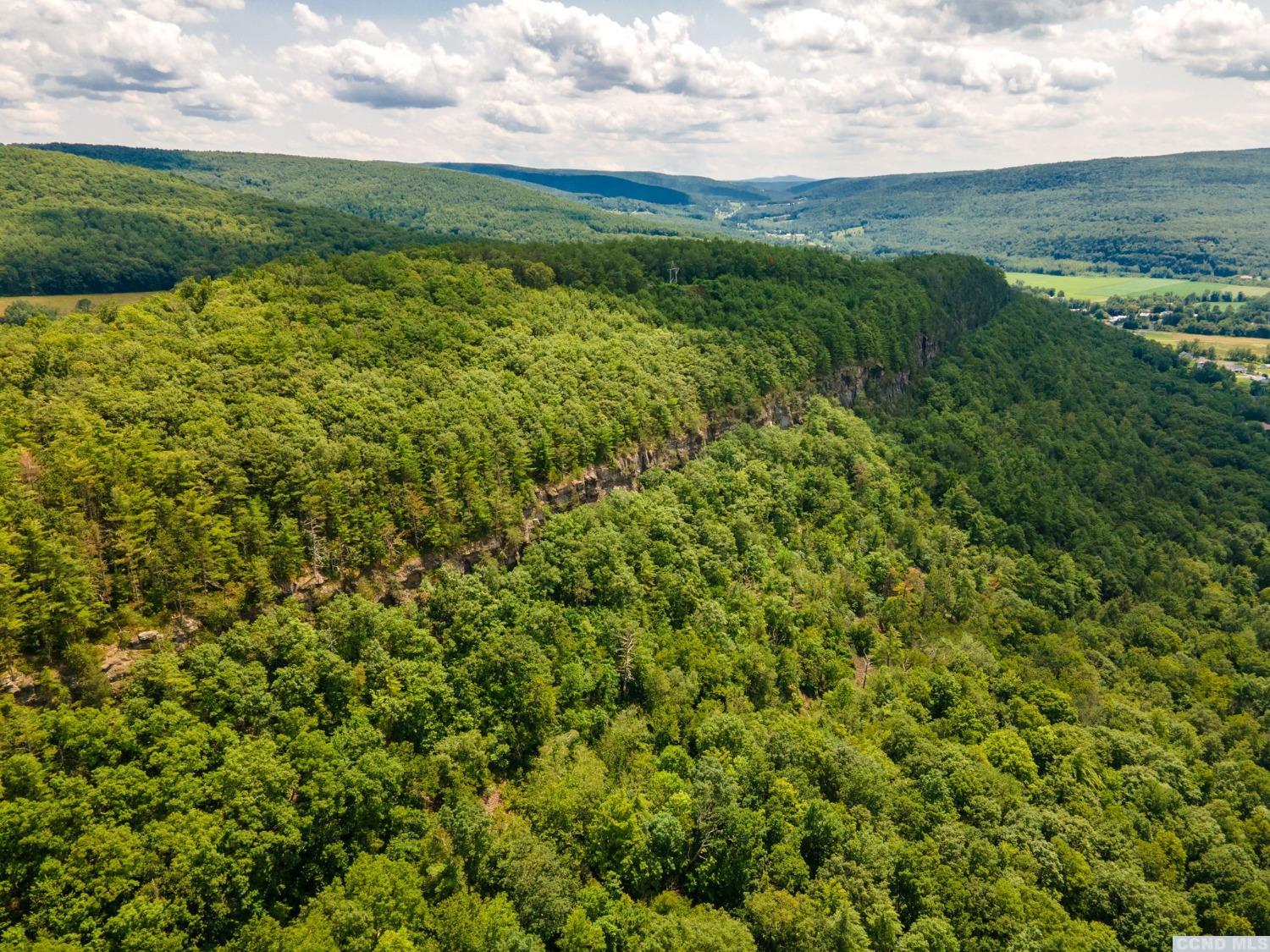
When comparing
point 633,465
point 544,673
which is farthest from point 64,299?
point 544,673

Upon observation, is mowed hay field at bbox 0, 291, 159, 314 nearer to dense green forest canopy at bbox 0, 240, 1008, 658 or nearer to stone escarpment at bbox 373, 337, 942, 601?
dense green forest canopy at bbox 0, 240, 1008, 658

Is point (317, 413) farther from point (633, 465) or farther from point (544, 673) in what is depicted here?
point (633, 465)

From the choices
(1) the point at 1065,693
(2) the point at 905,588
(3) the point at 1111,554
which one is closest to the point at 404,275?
(2) the point at 905,588

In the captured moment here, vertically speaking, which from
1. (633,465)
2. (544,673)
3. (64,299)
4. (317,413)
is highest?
(64,299)

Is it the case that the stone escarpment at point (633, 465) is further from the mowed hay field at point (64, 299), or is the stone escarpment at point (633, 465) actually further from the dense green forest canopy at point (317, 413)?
the mowed hay field at point (64, 299)

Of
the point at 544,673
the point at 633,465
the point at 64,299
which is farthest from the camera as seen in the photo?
the point at 64,299

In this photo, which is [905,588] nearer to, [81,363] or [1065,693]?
[1065,693]
